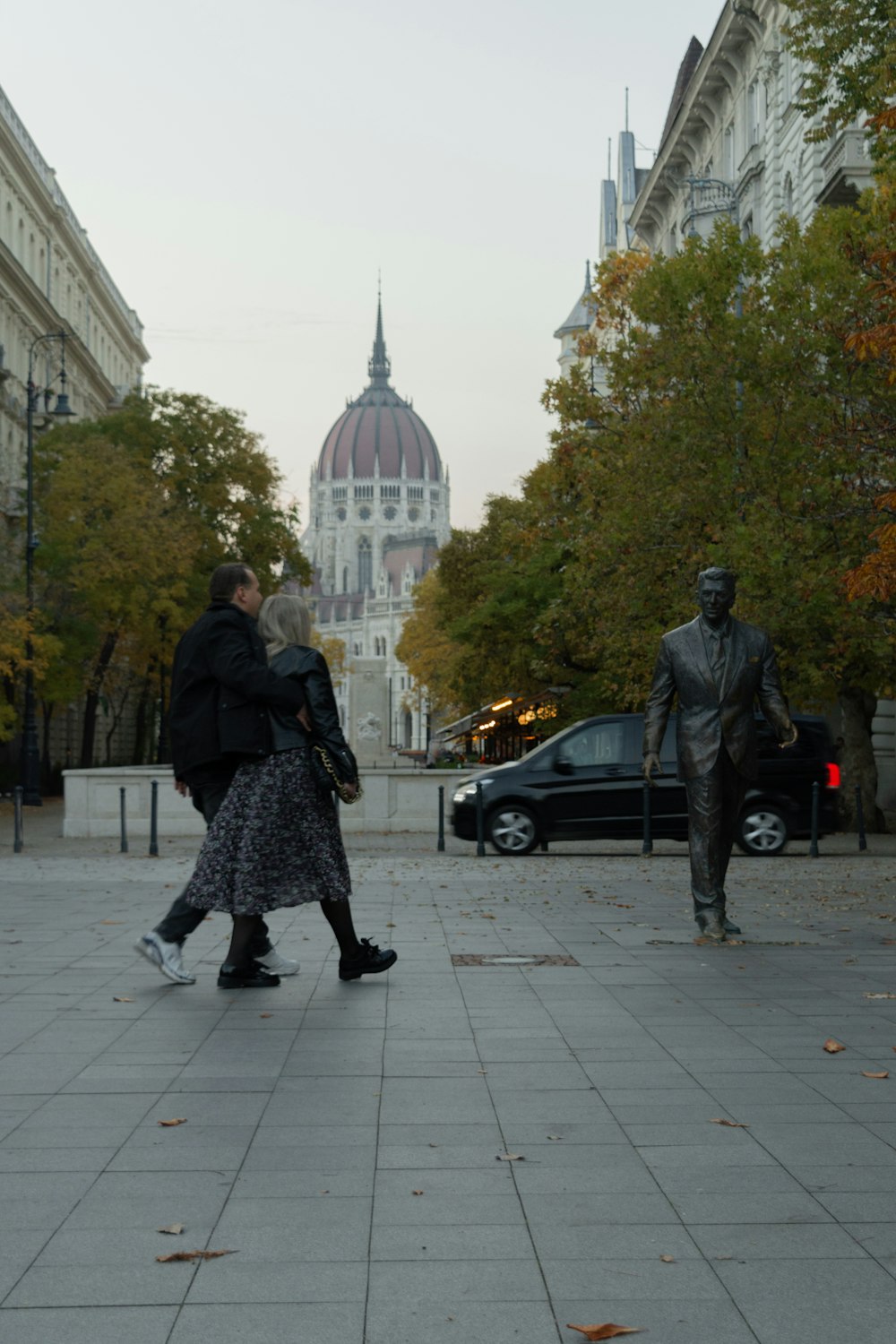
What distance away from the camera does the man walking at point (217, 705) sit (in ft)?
28.1

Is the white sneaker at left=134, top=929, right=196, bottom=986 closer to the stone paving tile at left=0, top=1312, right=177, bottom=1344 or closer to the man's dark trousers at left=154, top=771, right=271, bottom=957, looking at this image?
the man's dark trousers at left=154, top=771, right=271, bottom=957

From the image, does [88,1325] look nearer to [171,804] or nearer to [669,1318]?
[669,1318]

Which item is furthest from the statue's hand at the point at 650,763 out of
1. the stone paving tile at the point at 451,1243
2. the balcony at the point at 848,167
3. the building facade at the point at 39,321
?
the building facade at the point at 39,321

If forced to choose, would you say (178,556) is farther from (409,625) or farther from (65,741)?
(409,625)

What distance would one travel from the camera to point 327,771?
8.61 m

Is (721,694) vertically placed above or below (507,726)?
below

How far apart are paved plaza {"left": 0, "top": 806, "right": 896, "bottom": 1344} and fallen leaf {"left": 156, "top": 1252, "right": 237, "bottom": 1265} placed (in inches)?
1.0

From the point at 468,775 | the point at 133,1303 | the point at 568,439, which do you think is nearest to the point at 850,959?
the point at 133,1303

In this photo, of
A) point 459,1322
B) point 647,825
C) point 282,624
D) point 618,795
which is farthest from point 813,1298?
point 618,795

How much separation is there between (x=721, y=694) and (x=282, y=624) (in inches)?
123

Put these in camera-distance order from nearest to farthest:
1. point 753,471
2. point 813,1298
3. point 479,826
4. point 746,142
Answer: point 813,1298, point 479,826, point 753,471, point 746,142

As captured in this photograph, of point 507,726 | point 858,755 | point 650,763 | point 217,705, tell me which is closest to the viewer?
point 217,705

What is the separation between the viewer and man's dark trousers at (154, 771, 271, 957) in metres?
8.74

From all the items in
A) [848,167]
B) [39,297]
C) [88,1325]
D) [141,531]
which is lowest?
[88,1325]
